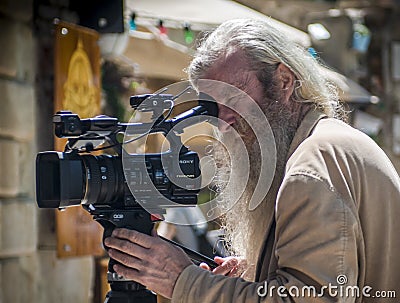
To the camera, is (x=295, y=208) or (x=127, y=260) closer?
(x=295, y=208)

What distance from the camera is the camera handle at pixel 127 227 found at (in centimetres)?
221

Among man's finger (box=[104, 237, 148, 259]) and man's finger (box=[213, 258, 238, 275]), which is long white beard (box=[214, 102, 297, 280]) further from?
man's finger (box=[104, 237, 148, 259])

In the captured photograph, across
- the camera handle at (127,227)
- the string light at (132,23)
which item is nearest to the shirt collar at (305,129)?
the camera handle at (127,227)

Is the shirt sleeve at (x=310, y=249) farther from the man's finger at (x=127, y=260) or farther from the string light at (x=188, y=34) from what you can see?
the string light at (x=188, y=34)

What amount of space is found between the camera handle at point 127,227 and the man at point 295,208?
0.05m

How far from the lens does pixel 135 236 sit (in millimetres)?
2150

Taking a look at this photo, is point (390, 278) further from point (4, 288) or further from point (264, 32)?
point (4, 288)

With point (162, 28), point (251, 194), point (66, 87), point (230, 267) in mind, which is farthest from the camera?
point (162, 28)

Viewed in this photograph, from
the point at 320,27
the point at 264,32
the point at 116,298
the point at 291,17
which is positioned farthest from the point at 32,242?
the point at 291,17

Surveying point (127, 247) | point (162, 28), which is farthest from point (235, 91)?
point (162, 28)

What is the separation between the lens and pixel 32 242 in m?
4.33

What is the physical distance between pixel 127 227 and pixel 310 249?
497 millimetres

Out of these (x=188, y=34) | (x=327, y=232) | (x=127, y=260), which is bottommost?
(x=127, y=260)

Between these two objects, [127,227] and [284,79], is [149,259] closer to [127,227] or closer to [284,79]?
[127,227]
